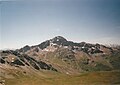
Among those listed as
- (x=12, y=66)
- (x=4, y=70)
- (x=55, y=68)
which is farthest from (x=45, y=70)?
(x=4, y=70)

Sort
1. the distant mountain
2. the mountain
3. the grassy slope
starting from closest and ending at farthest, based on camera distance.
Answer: the grassy slope < the mountain < the distant mountain

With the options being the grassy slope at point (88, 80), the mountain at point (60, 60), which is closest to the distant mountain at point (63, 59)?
the mountain at point (60, 60)

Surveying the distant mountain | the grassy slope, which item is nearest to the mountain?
the distant mountain

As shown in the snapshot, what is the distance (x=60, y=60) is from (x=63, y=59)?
4591 millimetres

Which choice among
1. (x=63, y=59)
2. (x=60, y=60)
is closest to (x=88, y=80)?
(x=60, y=60)

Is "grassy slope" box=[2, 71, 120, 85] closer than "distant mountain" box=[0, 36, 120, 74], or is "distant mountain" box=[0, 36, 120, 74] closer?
"grassy slope" box=[2, 71, 120, 85]

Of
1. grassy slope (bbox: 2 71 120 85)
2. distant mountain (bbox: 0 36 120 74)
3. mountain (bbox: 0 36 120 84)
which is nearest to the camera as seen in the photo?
grassy slope (bbox: 2 71 120 85)

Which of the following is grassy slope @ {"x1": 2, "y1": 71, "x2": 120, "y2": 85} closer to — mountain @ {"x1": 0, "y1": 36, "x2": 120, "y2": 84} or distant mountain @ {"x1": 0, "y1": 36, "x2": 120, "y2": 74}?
mountain @ {"x1": 0, "y1": 36, "x2": 120, "y2": 84}

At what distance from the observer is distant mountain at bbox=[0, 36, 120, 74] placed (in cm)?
11472

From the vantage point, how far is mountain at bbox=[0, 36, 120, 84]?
109938mm

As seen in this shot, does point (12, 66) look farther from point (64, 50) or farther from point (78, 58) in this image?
point (64, 50)

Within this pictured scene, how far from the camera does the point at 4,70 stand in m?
90.0

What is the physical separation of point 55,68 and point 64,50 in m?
67.6

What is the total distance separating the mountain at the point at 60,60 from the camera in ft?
361
